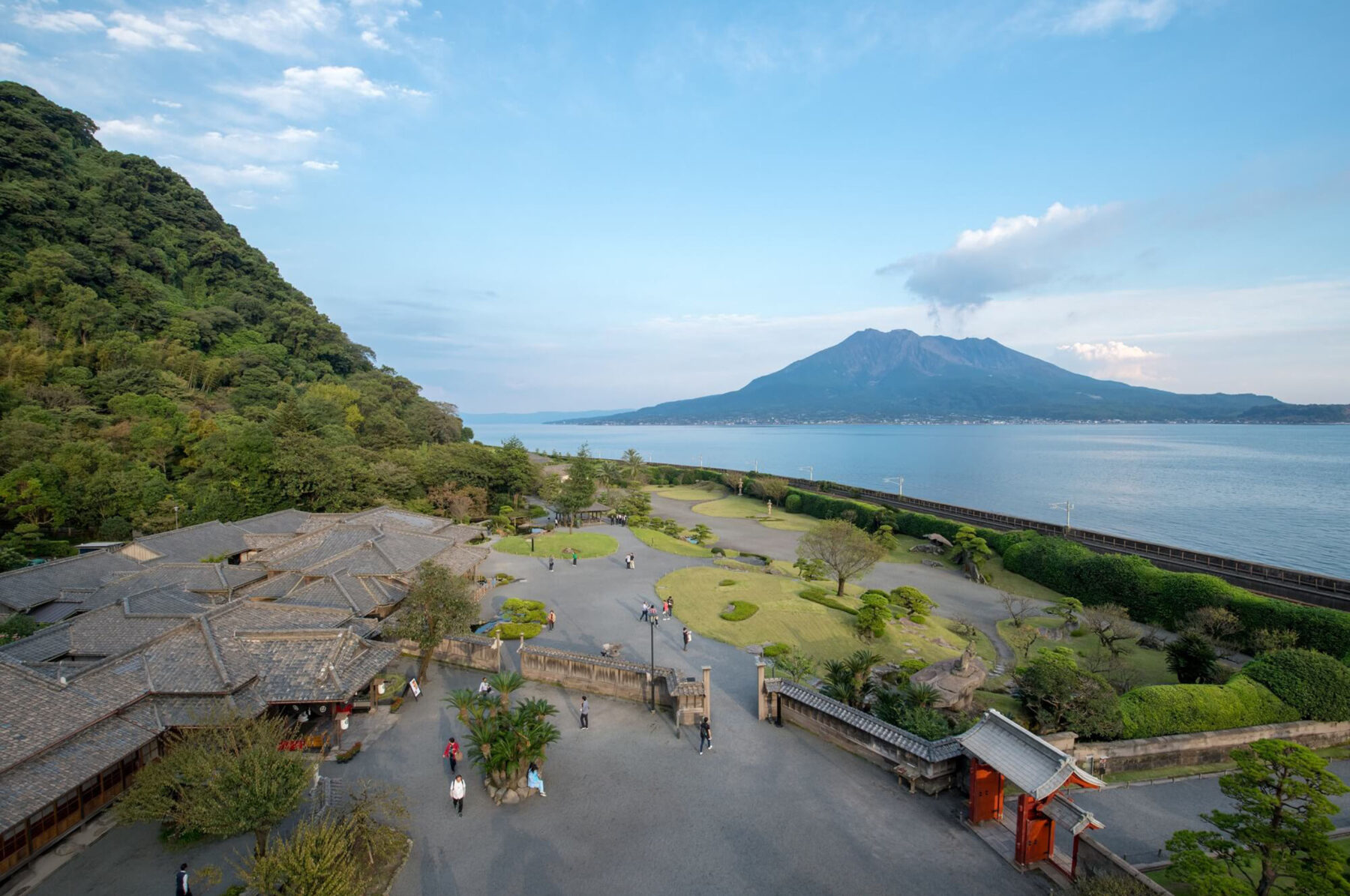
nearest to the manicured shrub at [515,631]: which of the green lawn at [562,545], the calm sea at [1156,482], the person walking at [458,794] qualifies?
the person walking at [458,794]

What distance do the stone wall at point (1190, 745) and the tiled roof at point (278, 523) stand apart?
3855 centimetres

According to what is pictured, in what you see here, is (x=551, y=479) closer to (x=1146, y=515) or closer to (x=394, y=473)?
(x=394, y=473)

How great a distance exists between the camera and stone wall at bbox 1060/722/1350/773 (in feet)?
50.6

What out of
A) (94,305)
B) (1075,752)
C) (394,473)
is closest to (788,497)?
(394,473)

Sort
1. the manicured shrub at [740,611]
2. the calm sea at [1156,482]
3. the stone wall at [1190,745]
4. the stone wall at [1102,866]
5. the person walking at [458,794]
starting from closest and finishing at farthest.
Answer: the stone wall at [1102,866], the person walking at [458,794], the stone wall at [1190,745], the manicured shrub at [740,611], the calm sea at [1156,482]

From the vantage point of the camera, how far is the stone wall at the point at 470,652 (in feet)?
69.1

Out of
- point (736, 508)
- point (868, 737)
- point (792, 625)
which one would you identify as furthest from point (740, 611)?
point (736, 508)

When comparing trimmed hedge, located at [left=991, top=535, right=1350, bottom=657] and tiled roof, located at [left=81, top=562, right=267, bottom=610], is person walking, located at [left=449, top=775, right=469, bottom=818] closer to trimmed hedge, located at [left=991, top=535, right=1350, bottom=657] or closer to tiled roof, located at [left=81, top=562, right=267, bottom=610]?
tiled roof, located at [left=81, top=562, right=267, bottom=610]

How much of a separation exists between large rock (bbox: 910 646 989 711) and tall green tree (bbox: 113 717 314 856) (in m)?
16.9

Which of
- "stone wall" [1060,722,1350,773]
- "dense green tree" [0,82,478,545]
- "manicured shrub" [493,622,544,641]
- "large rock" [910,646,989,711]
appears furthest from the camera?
"dense green tree" [0,82,478,545]

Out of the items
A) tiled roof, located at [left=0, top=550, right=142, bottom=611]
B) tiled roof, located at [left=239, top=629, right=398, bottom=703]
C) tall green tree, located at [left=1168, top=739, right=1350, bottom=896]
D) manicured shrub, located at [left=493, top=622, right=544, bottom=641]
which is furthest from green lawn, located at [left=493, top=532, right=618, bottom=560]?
tall green tree, located at [left=1168, top=739, right=1350, bottom=896]

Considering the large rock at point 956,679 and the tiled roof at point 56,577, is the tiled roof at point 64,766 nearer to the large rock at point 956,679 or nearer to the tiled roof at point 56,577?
the tiled roof at point 56,577

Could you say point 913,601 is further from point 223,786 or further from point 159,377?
point 159,377

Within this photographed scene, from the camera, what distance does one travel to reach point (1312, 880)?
28.1ft
